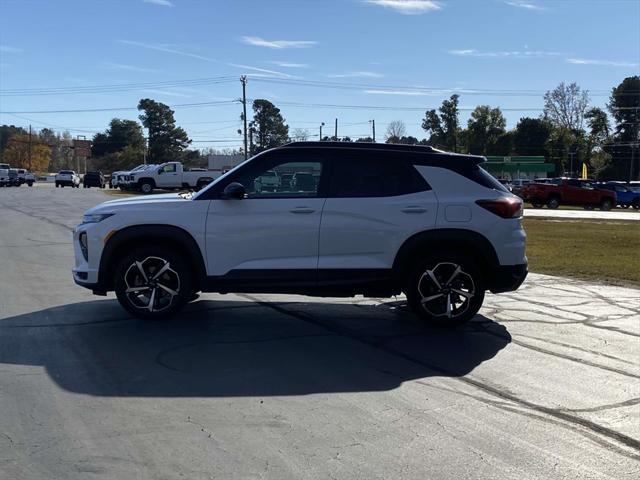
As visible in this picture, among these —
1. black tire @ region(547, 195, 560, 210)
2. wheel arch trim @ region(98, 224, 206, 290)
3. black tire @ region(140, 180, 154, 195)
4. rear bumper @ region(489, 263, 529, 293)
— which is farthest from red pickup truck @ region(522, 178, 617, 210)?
wheel arch trim @ region(98, 224, 206, 290)

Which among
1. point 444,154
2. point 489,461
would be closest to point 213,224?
point 444,154

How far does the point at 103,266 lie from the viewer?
716cm

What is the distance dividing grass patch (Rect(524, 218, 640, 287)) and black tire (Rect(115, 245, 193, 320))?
7.28 metres

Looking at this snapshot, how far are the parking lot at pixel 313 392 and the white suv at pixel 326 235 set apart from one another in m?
0.49

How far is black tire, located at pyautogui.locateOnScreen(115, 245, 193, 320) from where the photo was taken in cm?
716

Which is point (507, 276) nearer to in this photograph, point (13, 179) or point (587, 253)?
point (587, 253)

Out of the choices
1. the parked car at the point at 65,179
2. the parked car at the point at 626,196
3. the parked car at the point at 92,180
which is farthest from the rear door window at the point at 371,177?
the parked car at the point at 65,179

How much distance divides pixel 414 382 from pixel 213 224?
283cm

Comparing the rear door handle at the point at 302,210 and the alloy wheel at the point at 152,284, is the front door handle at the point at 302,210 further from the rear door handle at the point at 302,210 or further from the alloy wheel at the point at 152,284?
the alloy wheel at the point at 152,284

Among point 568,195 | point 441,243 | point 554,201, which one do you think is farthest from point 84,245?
point 568,195

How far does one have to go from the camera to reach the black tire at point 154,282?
7165 millimetres

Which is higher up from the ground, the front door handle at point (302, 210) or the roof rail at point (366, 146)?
the roof rail at point (366, 146)

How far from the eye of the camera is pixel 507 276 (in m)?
7.25

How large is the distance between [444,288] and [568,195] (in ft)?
119
